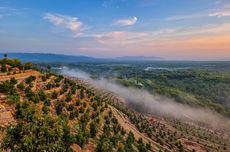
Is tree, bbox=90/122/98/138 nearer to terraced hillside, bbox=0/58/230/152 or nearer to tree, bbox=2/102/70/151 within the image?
terraced hillside, bbox=0/58/230/152

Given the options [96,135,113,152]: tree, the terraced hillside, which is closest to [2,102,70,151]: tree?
the terraced hillside

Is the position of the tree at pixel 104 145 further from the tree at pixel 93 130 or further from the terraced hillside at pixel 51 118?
the tree at pixel 93 130

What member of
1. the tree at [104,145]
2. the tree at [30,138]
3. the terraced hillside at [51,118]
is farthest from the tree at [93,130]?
the tree at [30,138]

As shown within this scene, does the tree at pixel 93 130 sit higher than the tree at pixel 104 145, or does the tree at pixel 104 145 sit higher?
the tree at pixel 93 130

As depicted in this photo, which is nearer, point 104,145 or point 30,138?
point 30,138

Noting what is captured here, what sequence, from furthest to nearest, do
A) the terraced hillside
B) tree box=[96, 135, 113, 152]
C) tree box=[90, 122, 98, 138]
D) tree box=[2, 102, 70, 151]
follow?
tree box=[90, 122, 98, 138] → tree box=[96, 135, 113, 152] → the terraced hillside → tree box=[2, 102, 70, 151]

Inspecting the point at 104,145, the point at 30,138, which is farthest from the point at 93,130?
the point at 30,138

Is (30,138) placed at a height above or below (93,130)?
above

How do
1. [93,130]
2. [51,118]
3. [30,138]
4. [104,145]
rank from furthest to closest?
[93,130] < [104,145] < [51,118] < [30,138]

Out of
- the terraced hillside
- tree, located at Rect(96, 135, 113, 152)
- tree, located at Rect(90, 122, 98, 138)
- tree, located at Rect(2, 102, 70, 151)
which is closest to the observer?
tree, located at Rect(2, 102, 70, 151)

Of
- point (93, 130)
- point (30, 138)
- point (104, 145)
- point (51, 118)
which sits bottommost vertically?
point (104, 145)

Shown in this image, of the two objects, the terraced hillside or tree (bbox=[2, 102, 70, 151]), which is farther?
the terraced hillside

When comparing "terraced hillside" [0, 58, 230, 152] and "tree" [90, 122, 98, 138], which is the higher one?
"terraced hillside" [0, 58, 230, 152]

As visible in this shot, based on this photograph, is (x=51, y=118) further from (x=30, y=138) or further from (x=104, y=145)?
(x=30, y=138)
